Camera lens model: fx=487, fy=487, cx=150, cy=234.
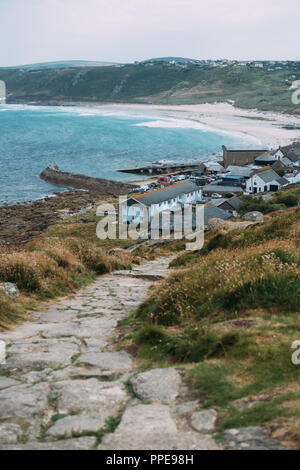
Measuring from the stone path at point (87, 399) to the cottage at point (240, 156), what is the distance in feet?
247

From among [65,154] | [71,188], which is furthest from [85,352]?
[65,154]

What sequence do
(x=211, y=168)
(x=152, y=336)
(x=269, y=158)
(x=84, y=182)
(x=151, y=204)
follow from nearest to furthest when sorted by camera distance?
(x=152, y=336) < (x=151, y=204) < (x=269, y=158) < (x=84, y=182) < (x=211, y=168)

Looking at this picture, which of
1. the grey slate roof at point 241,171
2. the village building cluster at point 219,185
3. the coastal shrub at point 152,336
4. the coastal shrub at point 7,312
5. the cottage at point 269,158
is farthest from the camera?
the cottage at point 269,158

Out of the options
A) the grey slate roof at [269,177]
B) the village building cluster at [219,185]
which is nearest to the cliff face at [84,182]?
the village building cluster at [219,185]

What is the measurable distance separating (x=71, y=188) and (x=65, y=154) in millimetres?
34819

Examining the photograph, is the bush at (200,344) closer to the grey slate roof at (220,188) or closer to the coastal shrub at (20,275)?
the coastal shrub at (20,275)

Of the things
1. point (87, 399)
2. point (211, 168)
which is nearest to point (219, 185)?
point (211, 168)

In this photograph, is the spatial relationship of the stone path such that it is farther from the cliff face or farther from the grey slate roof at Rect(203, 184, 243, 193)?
the cliff face

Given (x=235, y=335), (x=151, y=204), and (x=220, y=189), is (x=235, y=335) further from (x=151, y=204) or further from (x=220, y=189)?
(x=220, y=189)

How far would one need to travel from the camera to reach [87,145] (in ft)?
397

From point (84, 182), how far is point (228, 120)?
85.3 meters

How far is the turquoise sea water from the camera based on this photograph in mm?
81938

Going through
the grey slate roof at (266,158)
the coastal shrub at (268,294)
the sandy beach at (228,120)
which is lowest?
the grey slate roof at (266,158)

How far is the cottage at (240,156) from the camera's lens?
81.3 m
